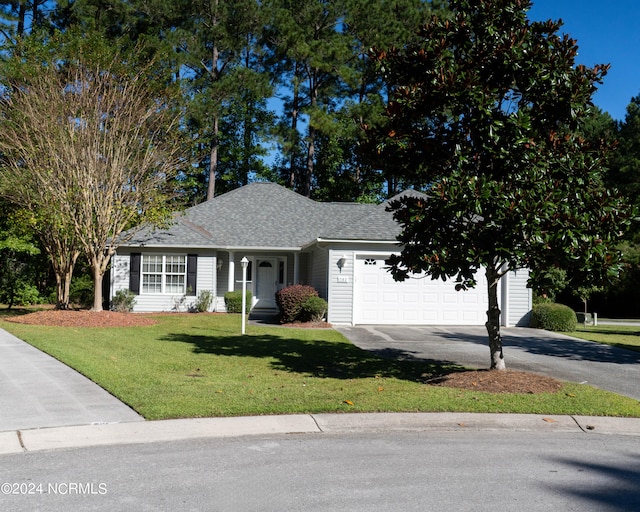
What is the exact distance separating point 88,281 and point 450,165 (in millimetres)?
21165

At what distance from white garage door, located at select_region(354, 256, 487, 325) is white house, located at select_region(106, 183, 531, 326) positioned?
32mm

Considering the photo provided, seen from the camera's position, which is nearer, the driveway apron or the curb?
the curb

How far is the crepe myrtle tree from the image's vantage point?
8.70 meters

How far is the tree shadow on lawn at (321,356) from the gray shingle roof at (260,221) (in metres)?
6.55

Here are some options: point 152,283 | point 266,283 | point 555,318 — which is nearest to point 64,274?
point 152,283

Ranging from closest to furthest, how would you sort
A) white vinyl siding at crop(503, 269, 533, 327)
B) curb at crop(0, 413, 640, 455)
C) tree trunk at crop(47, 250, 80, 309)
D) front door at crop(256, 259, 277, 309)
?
curb at crop(0, 413, 640, 455), white vinyl siding at crop(503, 269, 533, 327), tree trunk at crop(47, 250, 80, 309), front door at crop(256, 259, 277, 309)

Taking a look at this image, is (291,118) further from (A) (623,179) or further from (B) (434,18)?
(B) (434,18)

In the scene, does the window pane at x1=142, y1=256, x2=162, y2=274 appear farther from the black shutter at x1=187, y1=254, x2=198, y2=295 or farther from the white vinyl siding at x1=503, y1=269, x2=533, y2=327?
the white vinyl siding at x1=503, y1=269, x2=533, y2=327

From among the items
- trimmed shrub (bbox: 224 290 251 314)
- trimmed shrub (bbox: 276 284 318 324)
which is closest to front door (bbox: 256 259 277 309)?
trimmed shrub (bbox: 224 290 251 314)

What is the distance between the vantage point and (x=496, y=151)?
30.3 feet

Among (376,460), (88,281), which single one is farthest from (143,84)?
(376,460)

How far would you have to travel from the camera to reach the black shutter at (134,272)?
2377 centimetres

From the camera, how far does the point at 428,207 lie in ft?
30.8

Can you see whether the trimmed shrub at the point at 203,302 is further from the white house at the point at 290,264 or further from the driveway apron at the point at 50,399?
the driveway apron at the point at 50,399
